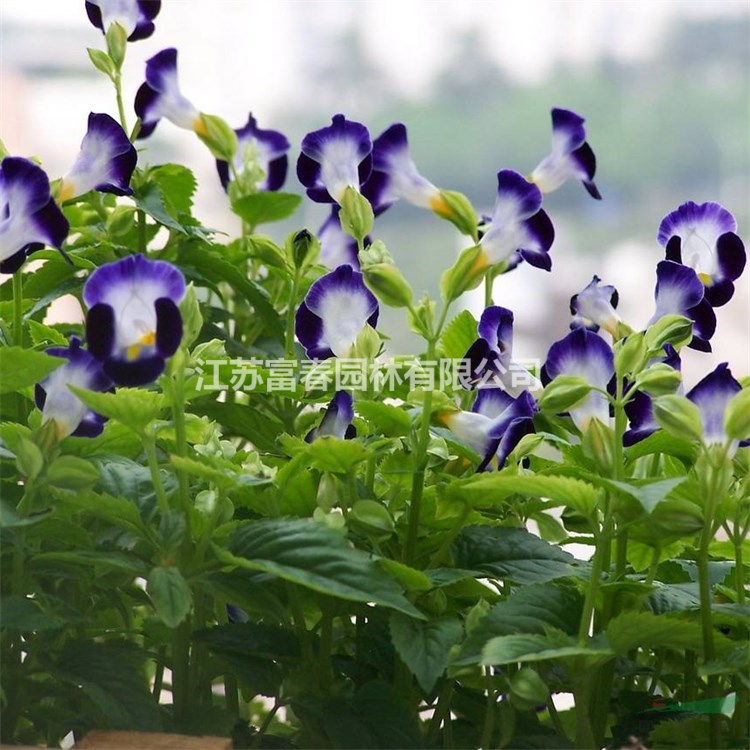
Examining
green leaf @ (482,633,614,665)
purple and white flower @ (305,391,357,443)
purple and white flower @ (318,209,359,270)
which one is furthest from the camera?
purple and white flower @ (318,209,359,270)

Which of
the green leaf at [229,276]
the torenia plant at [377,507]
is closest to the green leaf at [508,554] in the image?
the torenia plant at [377,507]

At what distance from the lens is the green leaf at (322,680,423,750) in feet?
1.40

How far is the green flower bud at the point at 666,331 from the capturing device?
0.46 meters

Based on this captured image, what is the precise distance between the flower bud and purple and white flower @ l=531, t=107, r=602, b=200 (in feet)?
0.77

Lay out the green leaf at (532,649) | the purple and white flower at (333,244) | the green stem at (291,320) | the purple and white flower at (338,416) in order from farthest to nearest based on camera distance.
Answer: the purple and white flower at (333,244) < the green stem at (291,320) < the purple and white flower at (338,416) < the green leaf at (532,649)

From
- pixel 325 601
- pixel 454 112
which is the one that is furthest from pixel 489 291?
pixel 454 112

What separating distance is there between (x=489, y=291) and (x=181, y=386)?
0.63ft

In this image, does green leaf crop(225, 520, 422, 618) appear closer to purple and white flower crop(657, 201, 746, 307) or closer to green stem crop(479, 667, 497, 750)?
green stem crop(479, 667, 497, 750)

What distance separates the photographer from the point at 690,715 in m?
0.48

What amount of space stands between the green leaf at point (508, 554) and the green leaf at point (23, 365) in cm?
17

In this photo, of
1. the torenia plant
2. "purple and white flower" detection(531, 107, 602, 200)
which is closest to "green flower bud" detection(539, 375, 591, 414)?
the torenia plant

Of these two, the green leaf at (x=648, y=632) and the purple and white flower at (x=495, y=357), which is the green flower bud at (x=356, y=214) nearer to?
the purple and white flower at (x=495, y=357)

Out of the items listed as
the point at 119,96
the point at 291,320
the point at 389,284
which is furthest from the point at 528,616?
the point at 119,96

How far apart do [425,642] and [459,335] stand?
19cm
